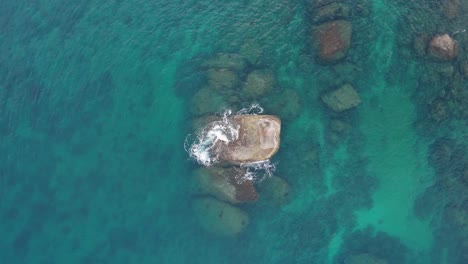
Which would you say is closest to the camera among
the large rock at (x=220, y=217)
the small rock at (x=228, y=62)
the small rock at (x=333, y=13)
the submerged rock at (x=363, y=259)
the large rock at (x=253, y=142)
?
the submerged rock at (x=363, y=259)

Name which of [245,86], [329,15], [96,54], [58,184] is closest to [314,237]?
[245,86]

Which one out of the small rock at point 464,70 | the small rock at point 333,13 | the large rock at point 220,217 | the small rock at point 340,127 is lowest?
the large rock at point 220,217

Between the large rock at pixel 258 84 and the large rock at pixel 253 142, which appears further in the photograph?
the large rock at pixel 258 84

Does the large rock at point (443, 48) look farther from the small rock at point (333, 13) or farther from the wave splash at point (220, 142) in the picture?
the wave splash at point (220, 142)

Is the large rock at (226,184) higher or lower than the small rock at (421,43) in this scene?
lower

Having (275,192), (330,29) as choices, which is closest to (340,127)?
(275,192)

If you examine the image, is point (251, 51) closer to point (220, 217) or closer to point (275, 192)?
point (275, 192)

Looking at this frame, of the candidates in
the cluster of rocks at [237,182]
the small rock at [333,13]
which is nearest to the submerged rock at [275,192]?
the cluster of rocks at [237,182]

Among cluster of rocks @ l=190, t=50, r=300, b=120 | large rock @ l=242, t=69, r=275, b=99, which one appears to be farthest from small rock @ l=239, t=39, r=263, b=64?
large rock @ l=242, t=69, r=275, b=99

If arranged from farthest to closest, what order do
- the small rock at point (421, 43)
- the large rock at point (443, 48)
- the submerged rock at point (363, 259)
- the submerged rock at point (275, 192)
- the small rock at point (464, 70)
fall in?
the small rock at point (421, 43) < the small rock at point (464, 70) < the large rock at point (443, 48) < the submerged rock at point (275, 192) < the submerged rock at point (363, 259)
